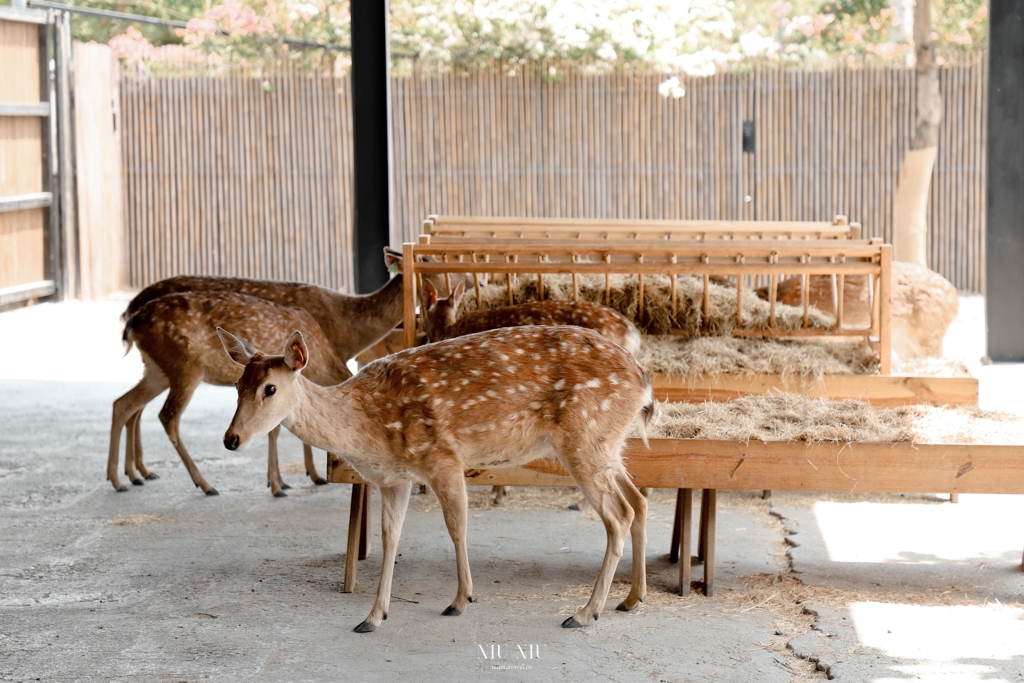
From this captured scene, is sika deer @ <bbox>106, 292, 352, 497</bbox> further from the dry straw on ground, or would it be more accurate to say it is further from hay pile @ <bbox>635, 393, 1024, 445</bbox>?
hay pile @ <bbox>635, 393, 1024, 445</bbox>

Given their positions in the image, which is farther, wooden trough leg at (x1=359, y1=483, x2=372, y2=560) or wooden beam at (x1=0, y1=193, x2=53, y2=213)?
wooden beam at (x1=0, y1=193, x2=53, y2=213)

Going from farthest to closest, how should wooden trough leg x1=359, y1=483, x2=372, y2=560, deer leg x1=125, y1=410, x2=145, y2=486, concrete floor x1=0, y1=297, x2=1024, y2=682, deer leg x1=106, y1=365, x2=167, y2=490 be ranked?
deer leg x1=125, y1=410, x2=145, y2=486 < deer leg x1=106, y1=365, x2=167, y2=490 < wooden trough leg x1=359, y1=483, x2=372, y2=560 < concrete floor x1=0, y1=297, x2=1024, y2=682

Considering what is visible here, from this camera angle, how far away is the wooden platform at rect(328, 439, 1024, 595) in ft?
15.5

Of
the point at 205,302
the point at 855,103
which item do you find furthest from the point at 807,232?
the point at 855,103

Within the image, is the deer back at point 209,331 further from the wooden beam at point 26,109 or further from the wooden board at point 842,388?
the wooden beam at point 26,109

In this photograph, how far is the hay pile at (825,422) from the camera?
4887mm

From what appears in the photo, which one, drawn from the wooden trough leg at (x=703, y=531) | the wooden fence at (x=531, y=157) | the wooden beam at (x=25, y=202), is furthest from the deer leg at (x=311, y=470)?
the wooden beam at (x=25, y=202)

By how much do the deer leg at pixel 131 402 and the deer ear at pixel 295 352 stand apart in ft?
9.24

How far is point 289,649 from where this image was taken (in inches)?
175

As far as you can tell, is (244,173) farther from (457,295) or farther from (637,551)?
(637,551)

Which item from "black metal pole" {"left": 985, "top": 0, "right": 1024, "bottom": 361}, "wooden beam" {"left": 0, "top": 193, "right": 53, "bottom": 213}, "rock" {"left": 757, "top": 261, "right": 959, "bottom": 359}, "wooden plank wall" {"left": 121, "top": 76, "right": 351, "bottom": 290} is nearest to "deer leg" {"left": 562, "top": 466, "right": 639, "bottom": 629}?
"rock" {"left": 757, "top": 261, "right": 959, "bottom": 359}

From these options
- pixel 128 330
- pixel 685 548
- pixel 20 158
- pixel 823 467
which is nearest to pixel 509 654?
pixel 685 548

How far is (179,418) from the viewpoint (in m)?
6.84

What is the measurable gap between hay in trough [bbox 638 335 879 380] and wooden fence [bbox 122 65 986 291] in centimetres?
744
